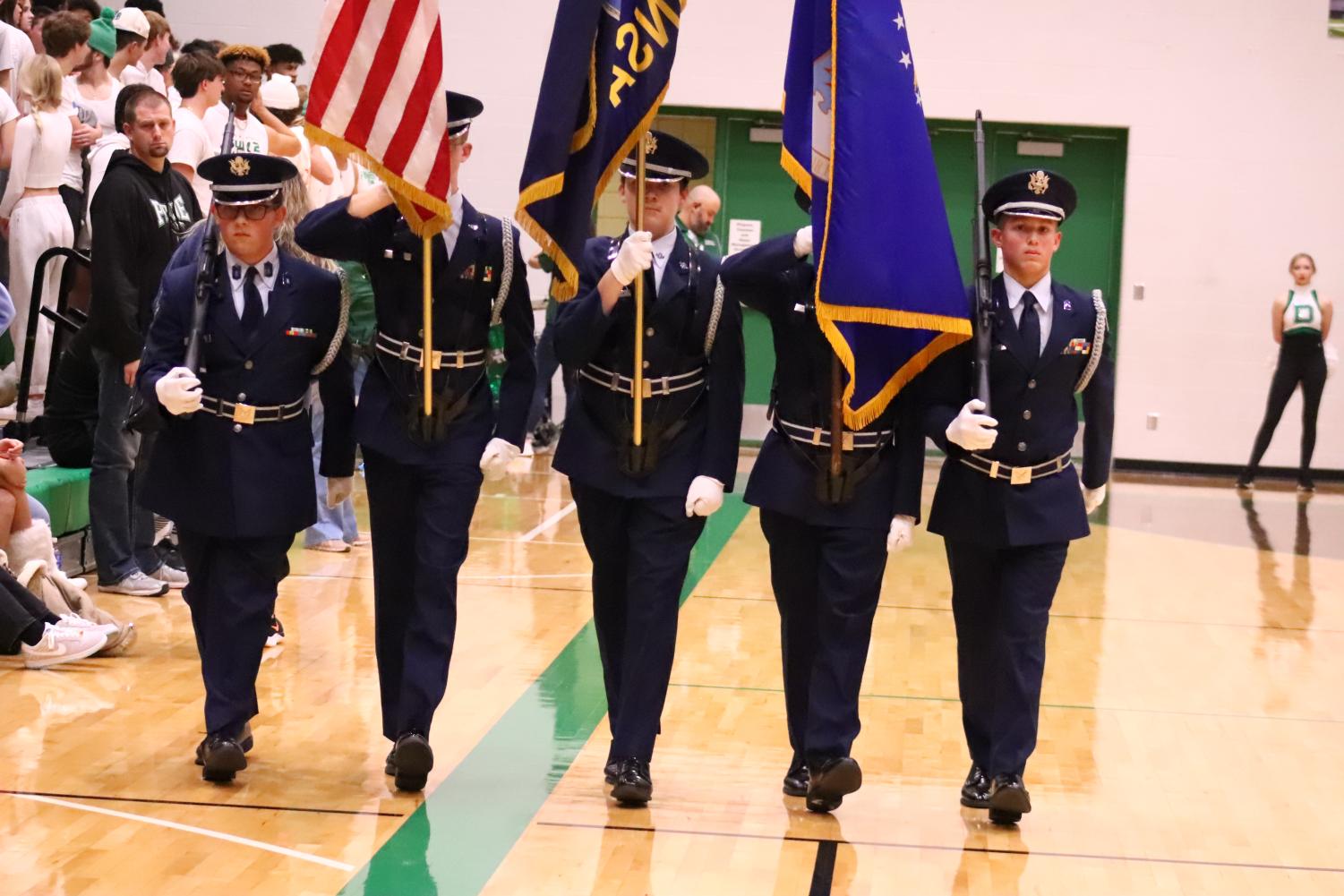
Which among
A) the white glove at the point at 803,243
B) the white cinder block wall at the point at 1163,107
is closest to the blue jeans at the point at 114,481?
the white glove at the point at 803,243

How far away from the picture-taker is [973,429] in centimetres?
465

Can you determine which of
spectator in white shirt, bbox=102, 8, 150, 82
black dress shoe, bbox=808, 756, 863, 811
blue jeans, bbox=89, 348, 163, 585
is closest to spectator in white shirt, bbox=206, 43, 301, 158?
spectator in white shirt, bbox=102, 8, 150, 82

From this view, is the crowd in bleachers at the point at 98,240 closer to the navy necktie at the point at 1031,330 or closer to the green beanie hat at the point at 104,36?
the green beanie hat at the point at 104,36

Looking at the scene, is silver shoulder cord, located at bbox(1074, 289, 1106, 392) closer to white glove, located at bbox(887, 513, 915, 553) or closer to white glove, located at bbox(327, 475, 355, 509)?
white glove, located at bbox(887, 513, 915, 553)

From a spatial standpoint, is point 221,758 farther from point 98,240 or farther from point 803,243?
point 98,240

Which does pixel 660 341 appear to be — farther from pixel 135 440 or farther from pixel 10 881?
pixel 135 440

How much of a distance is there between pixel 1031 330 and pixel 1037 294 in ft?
0.40

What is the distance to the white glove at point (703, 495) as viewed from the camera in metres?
4.84

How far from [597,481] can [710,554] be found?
464 centimetres

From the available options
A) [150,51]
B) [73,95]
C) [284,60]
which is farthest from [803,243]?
[284,60]

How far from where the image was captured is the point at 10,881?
4.12m

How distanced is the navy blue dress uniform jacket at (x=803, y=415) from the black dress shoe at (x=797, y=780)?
772 millimetres

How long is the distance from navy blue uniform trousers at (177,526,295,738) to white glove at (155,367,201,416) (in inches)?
16.1

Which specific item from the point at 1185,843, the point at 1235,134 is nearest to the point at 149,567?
the point at 1185,843
